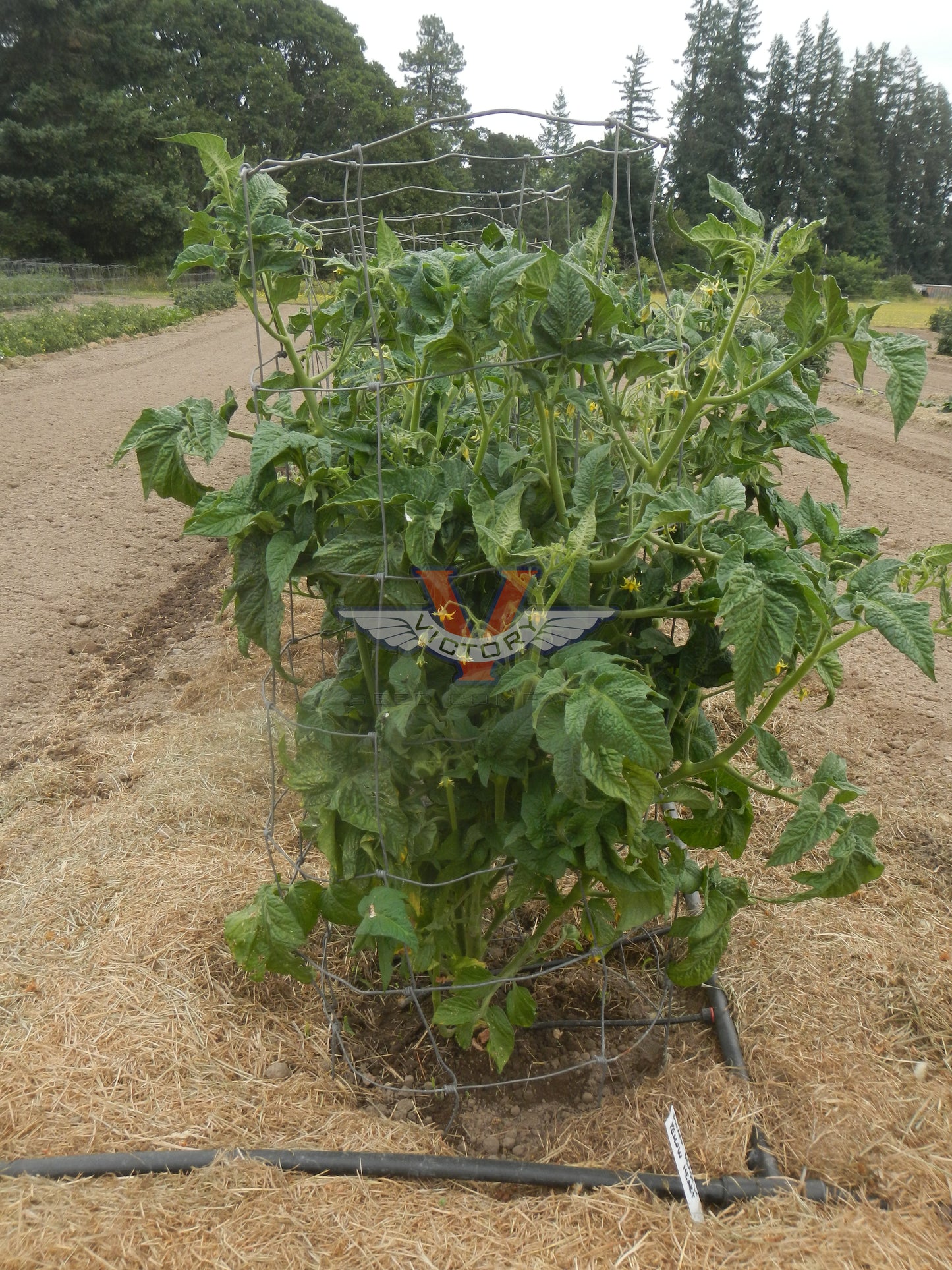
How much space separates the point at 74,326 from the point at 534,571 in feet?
48.4

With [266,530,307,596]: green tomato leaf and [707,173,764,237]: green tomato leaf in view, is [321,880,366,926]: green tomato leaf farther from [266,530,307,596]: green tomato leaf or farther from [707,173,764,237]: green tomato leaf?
[707,173,764,237]: green tomato leaf

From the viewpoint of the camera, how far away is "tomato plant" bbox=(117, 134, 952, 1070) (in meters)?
1.38

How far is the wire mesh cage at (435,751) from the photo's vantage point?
1549 mm

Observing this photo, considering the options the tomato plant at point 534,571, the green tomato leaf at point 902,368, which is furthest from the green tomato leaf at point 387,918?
the green tomato leaf at point 902,368

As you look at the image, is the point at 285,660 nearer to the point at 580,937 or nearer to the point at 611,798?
the point at 580,937

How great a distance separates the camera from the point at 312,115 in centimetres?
4038

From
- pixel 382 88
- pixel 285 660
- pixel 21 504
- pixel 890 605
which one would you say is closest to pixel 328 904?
pixel 890 605

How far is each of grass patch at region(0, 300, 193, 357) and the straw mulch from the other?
11090 millimetres

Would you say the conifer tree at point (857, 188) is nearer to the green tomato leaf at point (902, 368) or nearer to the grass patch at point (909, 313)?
the grass patch at point (909, 313)

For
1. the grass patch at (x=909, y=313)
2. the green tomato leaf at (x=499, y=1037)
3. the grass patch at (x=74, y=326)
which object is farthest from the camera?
the grass patch at (x=909, y=313)

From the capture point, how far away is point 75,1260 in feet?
5.02

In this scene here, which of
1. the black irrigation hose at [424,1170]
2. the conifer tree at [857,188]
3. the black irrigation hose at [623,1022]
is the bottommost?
the black irrigation hose at [623,1022]

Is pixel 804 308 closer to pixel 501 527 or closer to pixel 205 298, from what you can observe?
pixel 501 527

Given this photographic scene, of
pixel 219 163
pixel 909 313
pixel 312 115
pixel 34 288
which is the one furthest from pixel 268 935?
pixel 312 115
